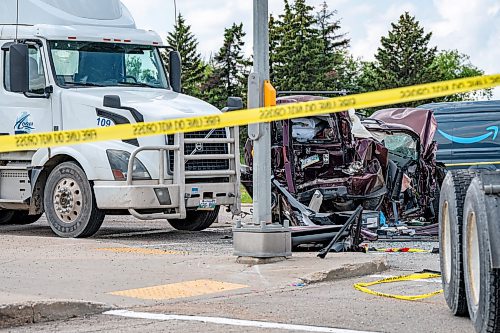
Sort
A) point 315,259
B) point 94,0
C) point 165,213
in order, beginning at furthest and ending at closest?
point 94,0, point 165,213, point 315,259

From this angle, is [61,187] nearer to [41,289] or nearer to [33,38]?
[33,38]

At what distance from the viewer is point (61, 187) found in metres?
14.1

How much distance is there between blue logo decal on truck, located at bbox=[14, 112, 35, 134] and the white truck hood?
70 centimetres

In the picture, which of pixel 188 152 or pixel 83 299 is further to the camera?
pixel 188 152

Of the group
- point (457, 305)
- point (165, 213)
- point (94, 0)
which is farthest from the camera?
point (94, 0)

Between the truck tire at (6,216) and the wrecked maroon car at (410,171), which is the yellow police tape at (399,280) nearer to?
the wrecked maroon car at (410,171)

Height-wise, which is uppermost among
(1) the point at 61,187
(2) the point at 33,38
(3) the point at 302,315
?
(2) the point at 33,38

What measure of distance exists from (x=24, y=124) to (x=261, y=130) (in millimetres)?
5270

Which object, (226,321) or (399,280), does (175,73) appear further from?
(226,321)

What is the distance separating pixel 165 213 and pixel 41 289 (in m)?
5.19

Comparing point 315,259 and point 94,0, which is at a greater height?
point 94,0

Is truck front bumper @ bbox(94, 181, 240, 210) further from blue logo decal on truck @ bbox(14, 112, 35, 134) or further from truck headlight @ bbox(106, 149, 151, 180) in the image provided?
blue logo decal on truck @ bbox(14, 112, 35, 134)

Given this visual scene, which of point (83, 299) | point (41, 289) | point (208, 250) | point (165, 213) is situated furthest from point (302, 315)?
point (165, 213)

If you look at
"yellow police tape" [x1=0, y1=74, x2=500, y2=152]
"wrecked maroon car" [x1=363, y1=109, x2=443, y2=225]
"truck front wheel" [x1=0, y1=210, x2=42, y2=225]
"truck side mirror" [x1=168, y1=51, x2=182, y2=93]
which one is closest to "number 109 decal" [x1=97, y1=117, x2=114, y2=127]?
"truck side mirror" [x1=168, y1=51, x2=182, y2=93]
